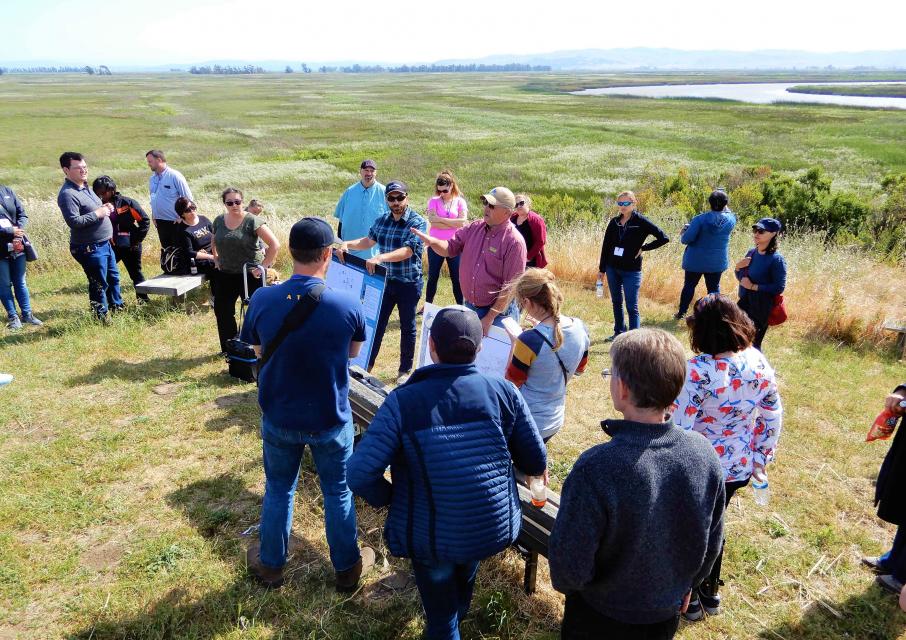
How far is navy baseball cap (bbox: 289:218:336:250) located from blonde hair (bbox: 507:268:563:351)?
1.12 meters

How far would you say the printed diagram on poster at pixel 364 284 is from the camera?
549 centimetres

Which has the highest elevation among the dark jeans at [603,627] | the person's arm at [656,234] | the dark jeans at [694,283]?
the person's arm at [656,234]

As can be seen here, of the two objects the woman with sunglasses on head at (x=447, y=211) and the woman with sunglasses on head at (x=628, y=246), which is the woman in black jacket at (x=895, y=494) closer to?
the woman with sunglasses on head at (x=628, y=246)

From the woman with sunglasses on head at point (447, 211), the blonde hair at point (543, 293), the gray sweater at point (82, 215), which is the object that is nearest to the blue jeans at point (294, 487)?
the blonde hair at point (543, 293)

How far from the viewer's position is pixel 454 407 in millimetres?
2373

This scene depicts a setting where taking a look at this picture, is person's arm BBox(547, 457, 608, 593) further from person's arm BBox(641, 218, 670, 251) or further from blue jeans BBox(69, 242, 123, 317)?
blue jeans BBox(69, 242, 123, 317)

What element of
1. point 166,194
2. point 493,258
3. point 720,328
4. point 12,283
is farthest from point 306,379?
point 12,283

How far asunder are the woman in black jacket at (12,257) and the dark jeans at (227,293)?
3033mm

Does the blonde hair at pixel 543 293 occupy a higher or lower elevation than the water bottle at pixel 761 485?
higher

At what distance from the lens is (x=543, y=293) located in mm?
3312

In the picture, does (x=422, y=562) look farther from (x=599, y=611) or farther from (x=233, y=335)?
(x=233, y=335)

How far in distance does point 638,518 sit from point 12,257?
8.45 meters

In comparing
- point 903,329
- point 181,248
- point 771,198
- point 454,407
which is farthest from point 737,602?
point 771,198

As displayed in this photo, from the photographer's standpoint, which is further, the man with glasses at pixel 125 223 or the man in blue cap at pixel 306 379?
the man with glasses at pixel 125 223
